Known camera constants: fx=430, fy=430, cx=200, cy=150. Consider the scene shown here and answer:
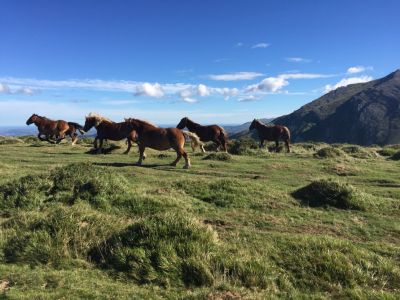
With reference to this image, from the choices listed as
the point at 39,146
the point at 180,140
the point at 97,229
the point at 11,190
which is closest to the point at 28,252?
the point at 97,229

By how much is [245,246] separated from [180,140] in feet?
37.0

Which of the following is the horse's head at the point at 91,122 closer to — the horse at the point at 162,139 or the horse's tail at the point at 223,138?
the horse at the point at 162,139

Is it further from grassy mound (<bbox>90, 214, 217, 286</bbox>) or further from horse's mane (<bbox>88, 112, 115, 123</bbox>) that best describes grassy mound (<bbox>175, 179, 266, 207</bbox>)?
horse's mane (<bbox>88, 112, 115, 123</bbox>)

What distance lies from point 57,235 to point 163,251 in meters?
2.22

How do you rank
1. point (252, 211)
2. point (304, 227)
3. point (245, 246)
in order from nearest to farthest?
point (245, 246)
point (304, 227)
point (252, 211)

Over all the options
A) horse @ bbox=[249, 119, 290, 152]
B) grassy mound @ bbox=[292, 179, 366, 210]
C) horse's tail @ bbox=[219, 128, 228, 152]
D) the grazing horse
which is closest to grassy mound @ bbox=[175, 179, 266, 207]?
grassy mound @ bbox=[292, 179, 366, 210]

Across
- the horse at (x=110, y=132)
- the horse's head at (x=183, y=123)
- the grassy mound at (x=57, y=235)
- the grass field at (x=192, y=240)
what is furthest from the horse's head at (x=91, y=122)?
the grassy mound at (x=57, y=235)

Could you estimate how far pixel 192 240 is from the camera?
326 inches

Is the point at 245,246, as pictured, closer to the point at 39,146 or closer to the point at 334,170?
the point at 334,170

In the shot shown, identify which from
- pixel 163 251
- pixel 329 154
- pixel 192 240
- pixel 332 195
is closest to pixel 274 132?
pixel 329 154

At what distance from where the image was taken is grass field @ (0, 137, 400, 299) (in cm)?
702

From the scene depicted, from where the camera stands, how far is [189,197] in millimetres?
12852

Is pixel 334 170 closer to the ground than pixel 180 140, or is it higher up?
closer to the ground

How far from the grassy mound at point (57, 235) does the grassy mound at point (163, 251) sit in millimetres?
426
